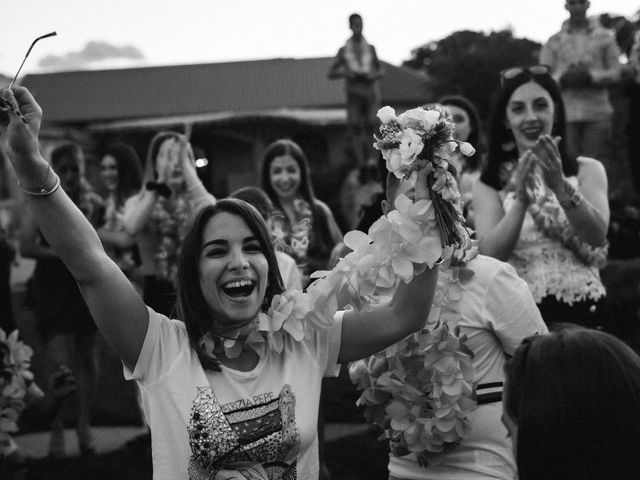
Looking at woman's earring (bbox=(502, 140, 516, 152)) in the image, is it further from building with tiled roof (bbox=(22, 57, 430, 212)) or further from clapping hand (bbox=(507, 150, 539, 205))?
building with tiled roof (bbox=(22, 57, 430, 212))

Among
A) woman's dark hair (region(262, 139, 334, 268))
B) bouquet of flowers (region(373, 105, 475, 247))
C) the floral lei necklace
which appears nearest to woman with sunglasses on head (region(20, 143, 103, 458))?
woman's dark hair (region(262, 139, 334, 268))

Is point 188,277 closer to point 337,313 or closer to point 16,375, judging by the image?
point 337,313

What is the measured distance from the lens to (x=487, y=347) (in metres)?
2.78

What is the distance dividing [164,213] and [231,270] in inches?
121

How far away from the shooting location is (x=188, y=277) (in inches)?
95.7

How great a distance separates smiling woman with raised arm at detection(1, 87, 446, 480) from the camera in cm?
212

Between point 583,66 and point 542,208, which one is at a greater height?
point 583,66

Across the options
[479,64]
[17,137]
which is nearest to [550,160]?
[17,137]

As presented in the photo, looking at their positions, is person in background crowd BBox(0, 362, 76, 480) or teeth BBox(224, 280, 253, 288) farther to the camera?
person in background crowd BBox(0, 362, 76, 480)

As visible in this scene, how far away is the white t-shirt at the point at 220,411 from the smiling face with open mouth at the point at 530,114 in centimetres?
200

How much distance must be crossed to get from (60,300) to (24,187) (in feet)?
11.8

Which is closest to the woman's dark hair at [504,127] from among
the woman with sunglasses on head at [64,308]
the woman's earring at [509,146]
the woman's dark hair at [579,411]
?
the woman's earring at [509,146]

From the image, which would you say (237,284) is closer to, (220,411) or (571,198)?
(220,411)

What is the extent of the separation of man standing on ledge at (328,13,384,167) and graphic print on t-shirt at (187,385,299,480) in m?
8.71
